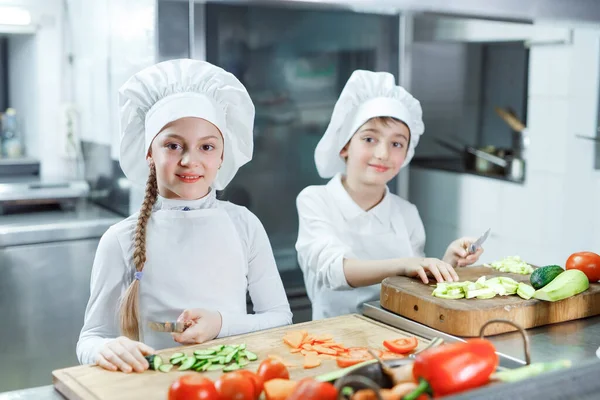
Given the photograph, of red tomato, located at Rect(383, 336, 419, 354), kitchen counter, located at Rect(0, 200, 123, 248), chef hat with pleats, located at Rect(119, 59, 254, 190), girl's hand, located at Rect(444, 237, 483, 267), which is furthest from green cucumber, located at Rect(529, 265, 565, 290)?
kitchen counter, located at Rect(0, 200, 123, 248)

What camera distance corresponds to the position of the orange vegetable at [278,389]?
3.40 feet

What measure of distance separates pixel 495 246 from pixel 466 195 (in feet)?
0.76

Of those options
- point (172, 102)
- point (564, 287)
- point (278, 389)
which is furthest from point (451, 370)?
point (172, 102)

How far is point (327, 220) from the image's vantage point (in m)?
1.96

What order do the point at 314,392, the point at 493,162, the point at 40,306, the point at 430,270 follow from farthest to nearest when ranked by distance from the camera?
the point at 493,162 → the point at 40,306 → the point at 430,270 → the point at 314,392

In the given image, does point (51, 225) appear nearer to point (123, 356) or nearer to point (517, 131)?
point (123, 356)

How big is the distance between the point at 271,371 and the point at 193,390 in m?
0.14

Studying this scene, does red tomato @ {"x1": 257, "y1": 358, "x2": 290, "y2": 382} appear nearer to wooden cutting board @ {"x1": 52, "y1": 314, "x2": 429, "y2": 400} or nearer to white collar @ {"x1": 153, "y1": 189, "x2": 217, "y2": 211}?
wooden cutting board @ {"x1": 52, "y1": 314, "x2": 429, "y2": 400}

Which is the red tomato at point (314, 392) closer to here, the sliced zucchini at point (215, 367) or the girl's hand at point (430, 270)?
the sliced zucchini at point (215, 367)

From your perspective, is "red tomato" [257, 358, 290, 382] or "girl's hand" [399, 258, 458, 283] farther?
"girl's hand" [399, 258, 458, 283]

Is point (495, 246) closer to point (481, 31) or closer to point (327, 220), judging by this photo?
Answer: point (481, 31)

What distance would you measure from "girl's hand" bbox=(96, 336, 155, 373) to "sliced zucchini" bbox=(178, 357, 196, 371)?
58mm

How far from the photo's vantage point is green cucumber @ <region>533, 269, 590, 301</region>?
4.96 feet

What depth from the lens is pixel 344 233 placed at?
200cm
